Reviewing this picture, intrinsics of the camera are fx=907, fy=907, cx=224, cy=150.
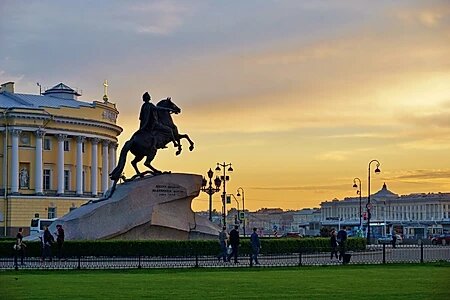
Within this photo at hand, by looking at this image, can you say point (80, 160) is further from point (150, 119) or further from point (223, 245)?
point (223, 245)

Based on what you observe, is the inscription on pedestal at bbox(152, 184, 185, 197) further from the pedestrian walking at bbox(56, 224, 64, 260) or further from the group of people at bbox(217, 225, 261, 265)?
the pedestrian walking at bbox(56, 224, 64, 260)

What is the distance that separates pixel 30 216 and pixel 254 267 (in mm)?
58406

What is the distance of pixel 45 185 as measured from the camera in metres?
89.1

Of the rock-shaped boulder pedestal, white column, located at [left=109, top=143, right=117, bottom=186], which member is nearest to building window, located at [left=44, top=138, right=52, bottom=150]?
white column, located at [left=109, top=143, right=117, bottom=186]

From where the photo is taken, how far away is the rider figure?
1384 inches

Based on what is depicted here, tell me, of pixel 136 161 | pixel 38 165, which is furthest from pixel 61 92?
pixel 136 161

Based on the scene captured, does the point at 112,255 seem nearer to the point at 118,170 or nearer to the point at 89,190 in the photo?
the point at 118,170

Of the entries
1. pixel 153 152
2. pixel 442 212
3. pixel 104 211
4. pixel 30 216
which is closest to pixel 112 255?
pixel 104 211

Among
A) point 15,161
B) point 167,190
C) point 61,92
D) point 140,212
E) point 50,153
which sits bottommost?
point 140,212

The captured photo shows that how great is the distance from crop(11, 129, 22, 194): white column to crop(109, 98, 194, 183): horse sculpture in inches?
2005

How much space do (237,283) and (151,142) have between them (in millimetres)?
14812

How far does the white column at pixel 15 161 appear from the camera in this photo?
84.6 meters

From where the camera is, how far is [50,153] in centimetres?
9000

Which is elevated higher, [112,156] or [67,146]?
[67,146]
